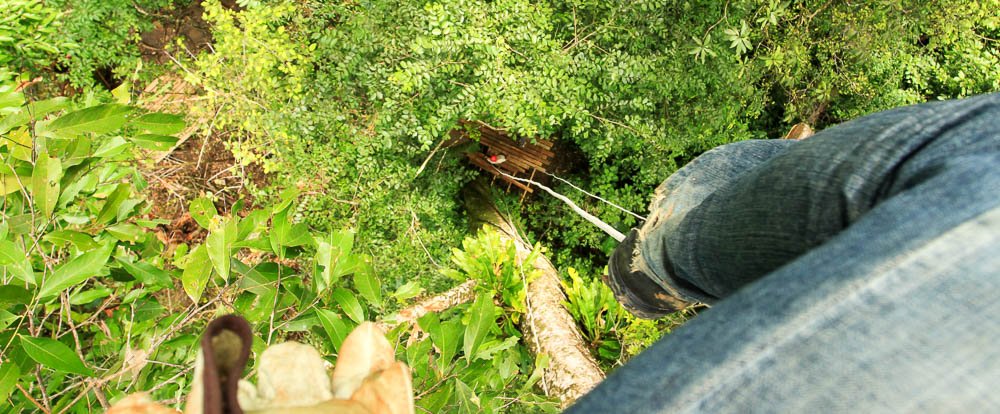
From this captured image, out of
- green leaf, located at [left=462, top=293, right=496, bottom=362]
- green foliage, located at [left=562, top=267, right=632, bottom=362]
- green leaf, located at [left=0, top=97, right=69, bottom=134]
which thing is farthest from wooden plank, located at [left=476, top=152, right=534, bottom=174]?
green leaf, located at [left=0, top=97, right=69, bottom=134]

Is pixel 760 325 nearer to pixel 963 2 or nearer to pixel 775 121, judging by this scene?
pixel 963 2

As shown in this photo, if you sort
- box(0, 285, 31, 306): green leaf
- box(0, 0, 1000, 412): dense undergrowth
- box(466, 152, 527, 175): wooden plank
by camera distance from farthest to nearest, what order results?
1. box(466, 152, 527, 175): wooden plank
2. box(0, 0, 1000, 412): dense undergrowth
3. box(0, 285, 31, 306): green leaf

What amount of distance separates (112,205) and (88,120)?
259 mm

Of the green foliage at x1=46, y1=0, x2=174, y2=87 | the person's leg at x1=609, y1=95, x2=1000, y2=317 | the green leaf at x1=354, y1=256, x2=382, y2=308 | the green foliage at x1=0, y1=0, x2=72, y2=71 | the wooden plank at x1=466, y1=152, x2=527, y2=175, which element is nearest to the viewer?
the person's leg at x1=609, y1=95, x2=1000, y2=317

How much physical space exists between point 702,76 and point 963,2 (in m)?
1.52

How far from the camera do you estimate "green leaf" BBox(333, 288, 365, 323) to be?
1061 millimetres

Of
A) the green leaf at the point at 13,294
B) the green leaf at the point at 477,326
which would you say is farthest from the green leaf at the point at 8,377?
the green leaf at the point at 477,326

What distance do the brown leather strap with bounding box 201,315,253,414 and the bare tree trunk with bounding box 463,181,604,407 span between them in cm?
191

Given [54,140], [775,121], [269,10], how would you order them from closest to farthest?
[54,140] < [269,10] < [775,121]

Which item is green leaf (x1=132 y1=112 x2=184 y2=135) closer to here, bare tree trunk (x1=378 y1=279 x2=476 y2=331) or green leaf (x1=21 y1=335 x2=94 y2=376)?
green leaf (x1=21 y1=335 x2=94 y2=376)

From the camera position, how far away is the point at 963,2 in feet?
9.53

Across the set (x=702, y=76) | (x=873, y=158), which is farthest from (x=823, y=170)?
(x=702, y=76)

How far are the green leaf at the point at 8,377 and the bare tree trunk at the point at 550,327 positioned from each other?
1.66 metres

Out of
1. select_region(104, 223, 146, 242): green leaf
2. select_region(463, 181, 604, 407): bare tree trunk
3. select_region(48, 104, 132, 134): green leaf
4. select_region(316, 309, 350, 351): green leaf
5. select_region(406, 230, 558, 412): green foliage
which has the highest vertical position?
select_region(48, 104, 132, 134): green leaf
